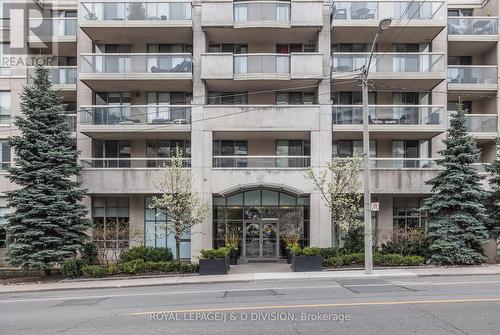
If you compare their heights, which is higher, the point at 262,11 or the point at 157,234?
the point at 262,11

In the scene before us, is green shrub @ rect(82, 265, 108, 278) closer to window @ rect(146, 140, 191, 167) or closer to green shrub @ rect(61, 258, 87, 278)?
green shrub @ rect(61, 258, 87, 278)

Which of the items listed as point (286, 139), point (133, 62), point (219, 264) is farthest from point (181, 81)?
point (219, 264)

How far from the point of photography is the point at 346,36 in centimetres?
2583

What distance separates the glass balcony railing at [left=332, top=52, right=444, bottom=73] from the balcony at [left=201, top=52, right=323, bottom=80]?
1.50m

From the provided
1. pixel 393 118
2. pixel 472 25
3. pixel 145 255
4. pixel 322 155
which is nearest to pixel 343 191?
pixel 322 155

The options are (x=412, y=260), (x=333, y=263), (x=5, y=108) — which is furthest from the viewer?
(x=5, y=108)

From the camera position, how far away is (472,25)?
26.1 m

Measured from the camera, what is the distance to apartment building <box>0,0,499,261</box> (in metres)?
23.9

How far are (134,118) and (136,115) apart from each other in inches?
7.9

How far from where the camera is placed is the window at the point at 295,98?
25875mm

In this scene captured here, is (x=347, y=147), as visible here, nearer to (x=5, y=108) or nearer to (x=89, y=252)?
(x=89, y=252)

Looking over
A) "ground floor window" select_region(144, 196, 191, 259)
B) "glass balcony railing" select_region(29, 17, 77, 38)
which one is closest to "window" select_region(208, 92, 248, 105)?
"ground floor window" select_region(144, 196, 191, 259)

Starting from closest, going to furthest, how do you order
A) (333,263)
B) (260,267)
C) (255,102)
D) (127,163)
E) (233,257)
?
(333,263) → (260,267) → (233,257) → (127,163) → (255,102)

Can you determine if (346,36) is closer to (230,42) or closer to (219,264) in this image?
(230,42)
